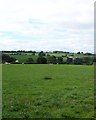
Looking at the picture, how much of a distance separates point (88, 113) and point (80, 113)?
380 millimetres

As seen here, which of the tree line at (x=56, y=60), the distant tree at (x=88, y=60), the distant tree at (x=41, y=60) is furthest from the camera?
the distant tree at (x=88, y=60)

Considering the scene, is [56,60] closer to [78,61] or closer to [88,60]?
[78,61]

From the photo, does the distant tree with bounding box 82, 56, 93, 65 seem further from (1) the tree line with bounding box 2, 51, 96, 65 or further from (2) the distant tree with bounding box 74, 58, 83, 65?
(2) the distant tree with bounding box 74, 58, 83, 65

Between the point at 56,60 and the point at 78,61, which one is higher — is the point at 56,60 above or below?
above

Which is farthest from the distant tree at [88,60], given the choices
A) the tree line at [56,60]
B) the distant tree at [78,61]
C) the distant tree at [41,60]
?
the distant tree at [41,60]

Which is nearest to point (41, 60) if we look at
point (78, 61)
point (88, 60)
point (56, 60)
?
point (56, 60)

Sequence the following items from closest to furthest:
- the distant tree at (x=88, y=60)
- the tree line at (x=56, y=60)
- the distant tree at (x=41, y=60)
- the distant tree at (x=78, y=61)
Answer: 1. the tree line at (x=56, y=60)
2. the distant tree at (x=41, y=60)
3. the distant tree at (x=88, y=60)
4. the distant tree at (x=78, y=61)

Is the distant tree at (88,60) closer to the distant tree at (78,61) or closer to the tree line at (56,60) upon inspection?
the tree line at (56,60)

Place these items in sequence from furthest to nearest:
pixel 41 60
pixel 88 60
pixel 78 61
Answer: pixel 78 61 < pixel 88 60 < pixel 41 60

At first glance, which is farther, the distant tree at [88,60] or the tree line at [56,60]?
the distant tree at [88,60]

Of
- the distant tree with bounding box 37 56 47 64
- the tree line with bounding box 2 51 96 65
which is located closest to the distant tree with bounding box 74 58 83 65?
the tree line with bounding box 2 51 96 65

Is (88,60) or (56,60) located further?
(56,60)

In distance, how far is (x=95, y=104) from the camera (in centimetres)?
1780

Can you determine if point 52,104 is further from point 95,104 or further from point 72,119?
point 72,119
